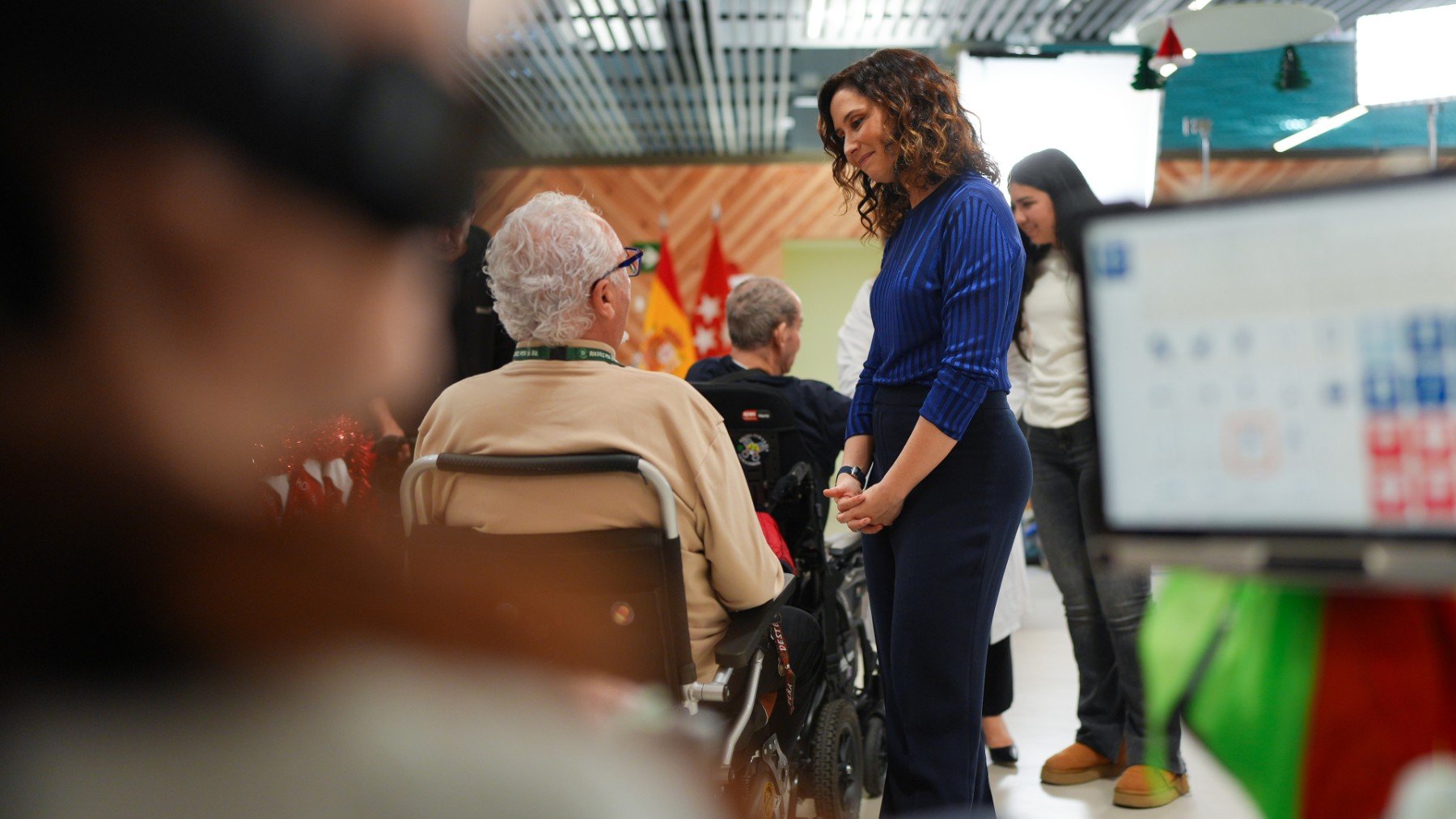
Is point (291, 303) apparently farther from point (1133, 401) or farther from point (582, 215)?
point (582, 215)

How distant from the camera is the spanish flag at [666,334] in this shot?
274 inches

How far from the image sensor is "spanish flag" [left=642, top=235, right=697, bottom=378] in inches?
274

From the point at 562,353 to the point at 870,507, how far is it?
0.54 metres

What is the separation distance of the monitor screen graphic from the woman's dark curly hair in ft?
4.11

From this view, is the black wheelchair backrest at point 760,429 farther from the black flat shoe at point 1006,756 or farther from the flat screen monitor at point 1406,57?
the flat screen monitor at point 1406,57

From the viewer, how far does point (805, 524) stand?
2609mm

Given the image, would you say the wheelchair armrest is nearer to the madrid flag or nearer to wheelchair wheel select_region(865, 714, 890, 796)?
wheelchair wheel select_region(865, 714, 890, 796)

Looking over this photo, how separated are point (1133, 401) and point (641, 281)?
26.2 ft

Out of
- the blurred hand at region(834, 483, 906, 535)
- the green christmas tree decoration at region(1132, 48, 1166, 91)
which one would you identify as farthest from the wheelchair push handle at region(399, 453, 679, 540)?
the green christmas tree decoration at region(1132, 48, 1166, 91)

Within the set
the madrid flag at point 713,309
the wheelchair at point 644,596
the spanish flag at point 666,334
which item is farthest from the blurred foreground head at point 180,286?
the madrid flag at point 713,309

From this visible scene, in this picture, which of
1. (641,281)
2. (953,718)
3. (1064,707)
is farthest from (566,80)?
(953,718)

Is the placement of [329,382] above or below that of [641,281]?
below

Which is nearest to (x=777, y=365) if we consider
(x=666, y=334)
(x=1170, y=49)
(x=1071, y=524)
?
(x=1071, y=524)

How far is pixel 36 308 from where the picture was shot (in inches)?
10.1
